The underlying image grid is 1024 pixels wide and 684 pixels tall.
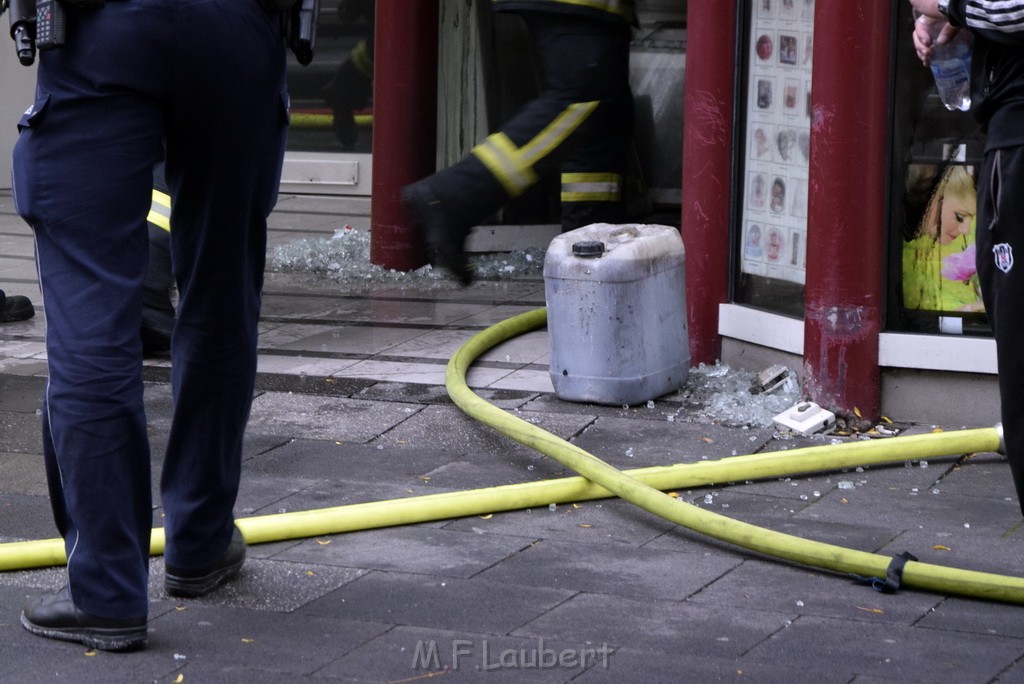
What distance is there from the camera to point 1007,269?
3018 mm

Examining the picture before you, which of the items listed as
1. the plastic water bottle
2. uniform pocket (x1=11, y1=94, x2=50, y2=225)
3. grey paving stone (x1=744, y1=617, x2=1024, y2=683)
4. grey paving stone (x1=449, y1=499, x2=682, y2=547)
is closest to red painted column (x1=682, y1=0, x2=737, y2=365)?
grey paving stone (x1=449, y1=499, x2=682, y2=547)

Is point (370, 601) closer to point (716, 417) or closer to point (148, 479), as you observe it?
point (148, 479)

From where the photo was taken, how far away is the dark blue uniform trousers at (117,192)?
317cm

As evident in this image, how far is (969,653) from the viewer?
129 inches

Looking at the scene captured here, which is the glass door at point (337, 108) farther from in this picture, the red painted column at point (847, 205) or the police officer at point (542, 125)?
the police officer at point (542, 125)

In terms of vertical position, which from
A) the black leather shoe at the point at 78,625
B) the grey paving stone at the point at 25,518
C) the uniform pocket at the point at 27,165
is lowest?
the grey paving stone at the point at 25,518

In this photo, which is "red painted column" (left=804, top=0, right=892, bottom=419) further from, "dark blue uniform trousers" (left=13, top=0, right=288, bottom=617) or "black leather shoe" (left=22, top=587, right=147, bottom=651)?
"black leather shoe" (left=22, top=587, right=147, bottom=651)

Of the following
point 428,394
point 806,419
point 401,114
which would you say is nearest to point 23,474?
point 428,394

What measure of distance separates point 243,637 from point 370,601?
13.6 inches

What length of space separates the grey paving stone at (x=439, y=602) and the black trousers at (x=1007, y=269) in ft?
3.64

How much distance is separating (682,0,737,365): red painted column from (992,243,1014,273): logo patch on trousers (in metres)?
2.83

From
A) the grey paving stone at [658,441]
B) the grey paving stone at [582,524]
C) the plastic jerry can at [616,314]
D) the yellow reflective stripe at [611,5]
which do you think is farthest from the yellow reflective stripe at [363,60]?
the grey paving stone at [582,524]

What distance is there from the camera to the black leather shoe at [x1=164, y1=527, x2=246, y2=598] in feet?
11.8

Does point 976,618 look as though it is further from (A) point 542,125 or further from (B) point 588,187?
(B) point 588,187
